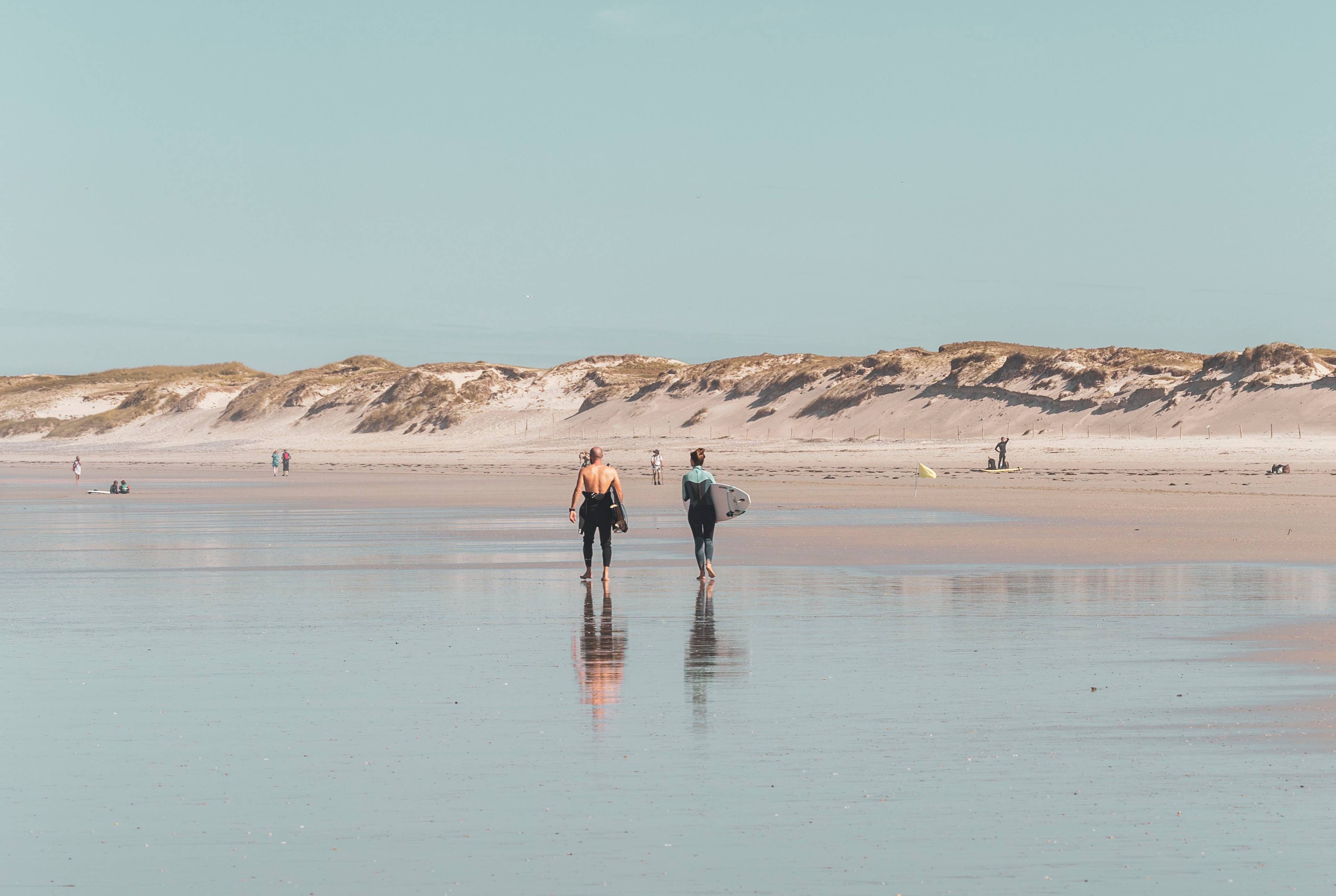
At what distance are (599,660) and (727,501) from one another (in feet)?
22.0

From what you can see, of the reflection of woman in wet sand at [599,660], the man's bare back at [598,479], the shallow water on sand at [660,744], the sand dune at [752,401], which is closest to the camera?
the shallow water on sand at [660,744]

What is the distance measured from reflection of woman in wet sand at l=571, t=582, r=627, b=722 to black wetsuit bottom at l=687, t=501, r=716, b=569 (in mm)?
2601

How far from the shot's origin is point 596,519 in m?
16.7

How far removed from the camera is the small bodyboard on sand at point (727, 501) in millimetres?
17059

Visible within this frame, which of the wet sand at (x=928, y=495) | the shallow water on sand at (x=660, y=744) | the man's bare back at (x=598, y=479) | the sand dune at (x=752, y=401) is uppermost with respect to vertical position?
the sand dune at (x=752, y=401)

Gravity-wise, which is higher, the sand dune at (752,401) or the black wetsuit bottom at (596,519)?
the sand dune at (752,401)

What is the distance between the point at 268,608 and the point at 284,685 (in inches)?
175

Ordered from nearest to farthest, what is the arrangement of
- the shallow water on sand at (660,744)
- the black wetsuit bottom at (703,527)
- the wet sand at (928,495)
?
the shallow water on sand at (660,744) < the black wetsuit bottom at (703,527) < the wet sand at (928,495)

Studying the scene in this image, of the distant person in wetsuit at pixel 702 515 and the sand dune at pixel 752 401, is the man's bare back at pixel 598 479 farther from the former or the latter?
the sand dune at pixel 752 401

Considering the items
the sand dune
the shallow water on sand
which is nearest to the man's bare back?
the shallow water on sand

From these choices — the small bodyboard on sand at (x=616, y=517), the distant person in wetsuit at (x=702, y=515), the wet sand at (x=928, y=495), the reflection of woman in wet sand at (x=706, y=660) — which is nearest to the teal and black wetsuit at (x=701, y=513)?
the distant person in wetsuit at (x=702, y=515)

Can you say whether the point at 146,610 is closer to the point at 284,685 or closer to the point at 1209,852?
Result: the point at 284,685

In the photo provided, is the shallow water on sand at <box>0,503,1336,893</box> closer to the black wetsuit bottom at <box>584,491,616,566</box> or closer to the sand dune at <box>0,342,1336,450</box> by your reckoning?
the black wetsuit bottom at <box>584,491,616,566</box>

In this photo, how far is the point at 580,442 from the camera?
102 metres
